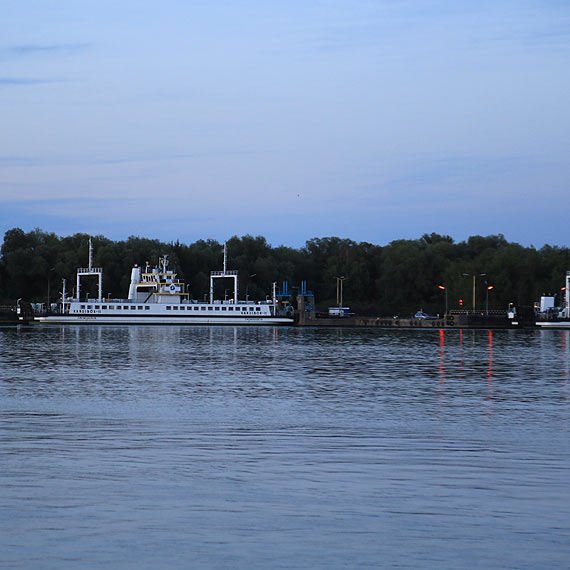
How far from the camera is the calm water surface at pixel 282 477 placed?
11953 mm

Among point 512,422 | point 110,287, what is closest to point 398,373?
point 512,422

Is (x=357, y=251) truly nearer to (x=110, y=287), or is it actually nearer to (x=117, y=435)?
(x=110, y=287)

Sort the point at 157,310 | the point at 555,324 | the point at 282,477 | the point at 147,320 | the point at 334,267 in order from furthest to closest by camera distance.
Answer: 1. the point at 334,267
2. the point at 157,310
3. the point at 147,320
4. the point at 555,324
5. the point at 282,477

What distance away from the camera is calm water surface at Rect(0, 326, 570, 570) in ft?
39.2

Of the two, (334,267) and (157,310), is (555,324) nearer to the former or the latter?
(334,267)

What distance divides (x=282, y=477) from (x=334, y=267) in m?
164

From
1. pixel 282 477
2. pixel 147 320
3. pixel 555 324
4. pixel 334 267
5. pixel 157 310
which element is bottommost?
pixel 555 324

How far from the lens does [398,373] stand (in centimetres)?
4644

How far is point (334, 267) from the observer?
590ft

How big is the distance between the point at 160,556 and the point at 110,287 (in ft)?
494

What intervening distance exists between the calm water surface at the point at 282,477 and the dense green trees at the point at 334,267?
126224 millimetres

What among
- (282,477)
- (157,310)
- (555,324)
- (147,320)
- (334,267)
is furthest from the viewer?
(334,267)

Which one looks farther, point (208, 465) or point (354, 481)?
point (208, 465)

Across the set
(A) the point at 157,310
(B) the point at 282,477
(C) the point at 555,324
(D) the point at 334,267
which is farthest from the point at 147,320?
(B) the point at 282,477
